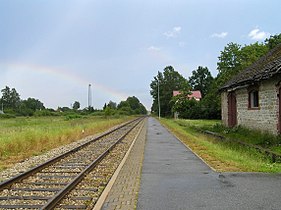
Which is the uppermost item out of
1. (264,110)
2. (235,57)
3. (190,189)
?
(235,57)

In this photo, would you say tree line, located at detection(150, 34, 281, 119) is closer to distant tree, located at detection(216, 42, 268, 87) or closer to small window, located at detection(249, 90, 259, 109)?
distant tree, located at detection(216, 42, 268, 87)

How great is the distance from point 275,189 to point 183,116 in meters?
64.1

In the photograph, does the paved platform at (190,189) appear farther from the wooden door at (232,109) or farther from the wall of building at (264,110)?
the wooden door at (232,109)

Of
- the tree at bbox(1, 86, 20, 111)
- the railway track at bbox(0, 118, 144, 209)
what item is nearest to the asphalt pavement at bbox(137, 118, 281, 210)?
the railway track at bbox(0, 118, 144, 209)

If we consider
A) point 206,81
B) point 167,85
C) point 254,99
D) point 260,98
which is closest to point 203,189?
point 260,98

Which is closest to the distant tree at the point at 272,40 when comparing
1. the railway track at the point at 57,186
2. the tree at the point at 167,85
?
the railway track at the point at 57,186

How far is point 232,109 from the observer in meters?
25.1

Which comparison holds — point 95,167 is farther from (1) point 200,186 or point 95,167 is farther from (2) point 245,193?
(2) point 245,193

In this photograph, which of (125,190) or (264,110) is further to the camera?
(264,110)

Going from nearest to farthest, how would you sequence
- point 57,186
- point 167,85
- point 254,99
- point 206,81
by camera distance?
1. point 57,186
2. point 254,99
3. point 167,85
4. point 206,81

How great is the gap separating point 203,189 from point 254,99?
13.9 meters

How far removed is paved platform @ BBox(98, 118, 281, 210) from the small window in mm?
10289

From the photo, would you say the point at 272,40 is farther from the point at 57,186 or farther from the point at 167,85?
the point at 167,85

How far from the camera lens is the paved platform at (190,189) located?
6051mm
